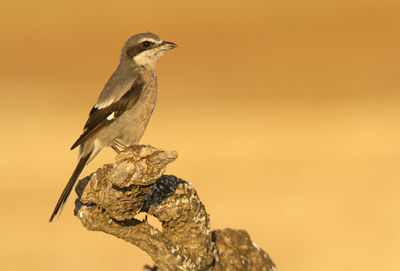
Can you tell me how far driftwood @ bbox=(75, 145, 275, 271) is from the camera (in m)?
5.25

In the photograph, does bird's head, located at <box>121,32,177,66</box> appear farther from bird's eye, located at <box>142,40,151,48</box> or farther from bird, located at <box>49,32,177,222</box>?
bird, located at <box>49,32,177,222</box>

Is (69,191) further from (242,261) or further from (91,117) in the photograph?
(242,261)

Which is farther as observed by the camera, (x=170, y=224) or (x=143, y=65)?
(x=143, y=65)

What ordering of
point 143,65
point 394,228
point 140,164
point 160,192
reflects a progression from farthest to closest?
1. point 394,228
2. point 143,65
3. point 160,192
4. point 140,164

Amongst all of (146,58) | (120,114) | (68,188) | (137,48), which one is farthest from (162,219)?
(137,48)

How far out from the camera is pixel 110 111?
6746 millimetres

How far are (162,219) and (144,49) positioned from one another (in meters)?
2.33

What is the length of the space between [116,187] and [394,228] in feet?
24.8

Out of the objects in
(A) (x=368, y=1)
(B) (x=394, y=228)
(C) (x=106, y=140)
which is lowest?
(C) (x=106, y=140)

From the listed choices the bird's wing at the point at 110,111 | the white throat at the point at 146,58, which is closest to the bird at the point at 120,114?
the bird's wing at the point at 110,111

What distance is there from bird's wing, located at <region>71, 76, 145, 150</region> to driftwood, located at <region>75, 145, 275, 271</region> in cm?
95

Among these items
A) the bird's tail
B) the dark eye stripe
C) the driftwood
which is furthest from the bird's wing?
the driftwood

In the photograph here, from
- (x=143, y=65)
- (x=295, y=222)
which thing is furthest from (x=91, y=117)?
(x=295, y=222)

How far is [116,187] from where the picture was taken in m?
5.14
